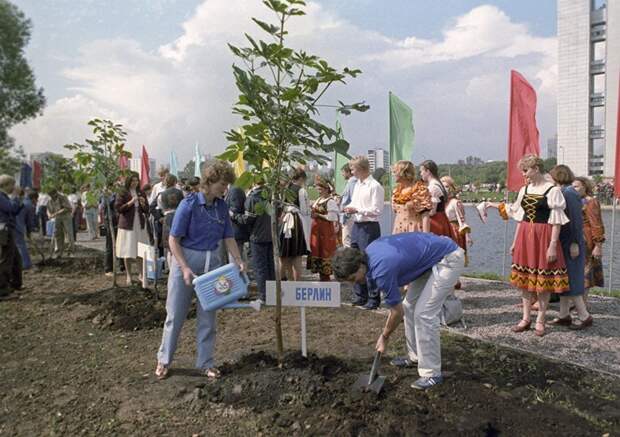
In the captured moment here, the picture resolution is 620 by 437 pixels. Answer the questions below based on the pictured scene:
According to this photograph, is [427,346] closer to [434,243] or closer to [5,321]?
[434,243]

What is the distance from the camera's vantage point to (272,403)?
3.55 meters

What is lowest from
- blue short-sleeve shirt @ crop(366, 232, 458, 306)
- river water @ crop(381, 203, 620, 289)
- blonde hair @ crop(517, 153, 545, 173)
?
river water @ crop(381, 203, 620, 289)

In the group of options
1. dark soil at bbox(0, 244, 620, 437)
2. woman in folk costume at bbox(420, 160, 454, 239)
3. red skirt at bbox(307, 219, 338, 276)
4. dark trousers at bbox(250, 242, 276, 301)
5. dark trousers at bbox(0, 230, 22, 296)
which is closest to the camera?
dark soil at bbox(0, 244, 620, 437)

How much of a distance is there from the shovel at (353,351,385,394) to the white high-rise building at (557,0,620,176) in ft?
176

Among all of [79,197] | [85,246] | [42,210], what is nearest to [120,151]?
[85,246]

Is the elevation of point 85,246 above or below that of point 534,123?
below

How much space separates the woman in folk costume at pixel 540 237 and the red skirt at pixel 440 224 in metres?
1.04

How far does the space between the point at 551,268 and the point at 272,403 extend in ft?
10.8

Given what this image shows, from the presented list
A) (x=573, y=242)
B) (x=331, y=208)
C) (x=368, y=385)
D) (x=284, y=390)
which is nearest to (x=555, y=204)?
(x=573, y=242)

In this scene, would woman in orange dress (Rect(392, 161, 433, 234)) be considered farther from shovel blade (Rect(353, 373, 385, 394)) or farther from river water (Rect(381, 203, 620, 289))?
river water (Rect(381, 203, 620, 289))

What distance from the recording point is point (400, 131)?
28.0 feet

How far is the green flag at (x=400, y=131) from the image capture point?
8430mm

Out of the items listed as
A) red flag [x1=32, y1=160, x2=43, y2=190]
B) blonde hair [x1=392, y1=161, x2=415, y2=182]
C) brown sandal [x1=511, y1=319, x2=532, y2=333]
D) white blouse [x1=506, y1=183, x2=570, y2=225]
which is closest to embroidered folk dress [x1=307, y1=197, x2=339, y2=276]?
blonde hair [x1=392, y1=161, x2=415, y2=182]

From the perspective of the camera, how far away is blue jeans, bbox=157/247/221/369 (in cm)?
408
